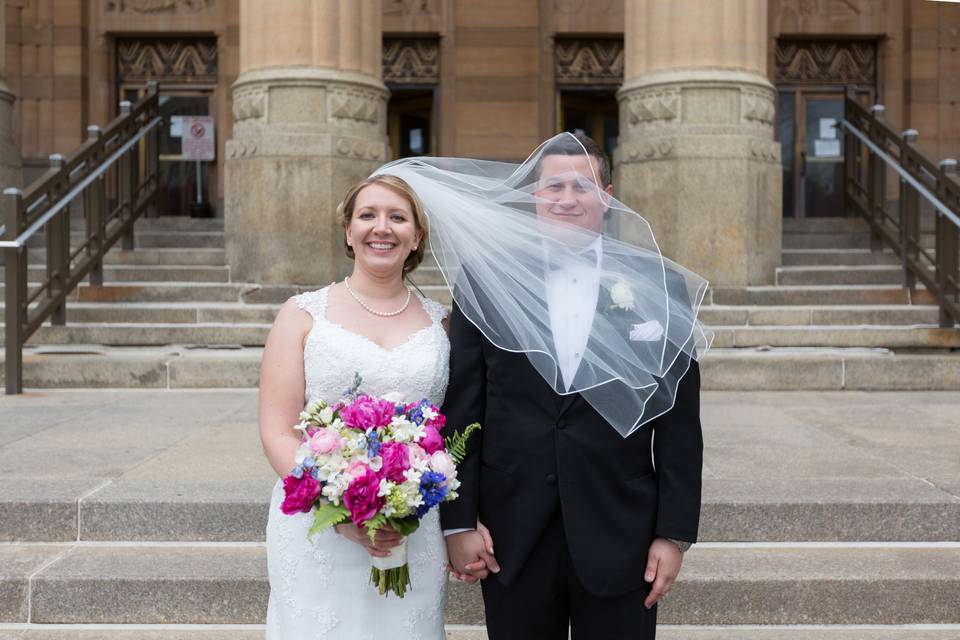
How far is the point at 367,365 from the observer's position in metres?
2.77

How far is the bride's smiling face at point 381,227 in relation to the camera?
2.78m

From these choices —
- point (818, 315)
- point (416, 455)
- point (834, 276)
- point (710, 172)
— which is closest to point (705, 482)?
point (416, 455)

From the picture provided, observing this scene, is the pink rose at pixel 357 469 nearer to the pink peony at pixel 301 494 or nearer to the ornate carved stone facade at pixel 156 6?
the pink peony at pixel 301 494

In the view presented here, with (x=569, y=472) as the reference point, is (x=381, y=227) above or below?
above

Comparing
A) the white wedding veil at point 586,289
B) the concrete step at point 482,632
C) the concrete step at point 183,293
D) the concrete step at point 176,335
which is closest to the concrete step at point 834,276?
the concrete step at point 183,293

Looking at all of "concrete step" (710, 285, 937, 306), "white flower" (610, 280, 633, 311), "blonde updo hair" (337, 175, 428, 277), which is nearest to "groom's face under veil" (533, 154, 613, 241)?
"white flower" (610, 280, 633, 311)

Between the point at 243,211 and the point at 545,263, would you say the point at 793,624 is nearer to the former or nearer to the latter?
the point at 545,263

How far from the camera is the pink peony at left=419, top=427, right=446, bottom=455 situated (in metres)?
2.43

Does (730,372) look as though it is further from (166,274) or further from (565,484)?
(565,484)

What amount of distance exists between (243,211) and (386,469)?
765 cm

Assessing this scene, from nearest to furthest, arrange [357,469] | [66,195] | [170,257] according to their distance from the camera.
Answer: [357,469], [66,195], [170,257]

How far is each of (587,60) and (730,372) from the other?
8663 mm

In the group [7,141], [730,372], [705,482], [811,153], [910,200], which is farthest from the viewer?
[811,153]

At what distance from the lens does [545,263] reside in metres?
2.76
